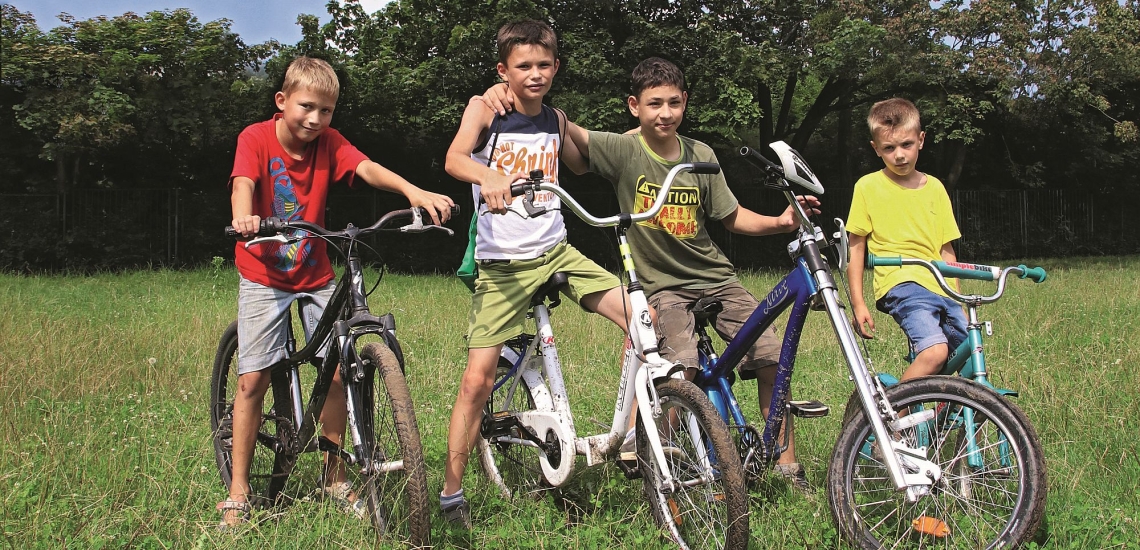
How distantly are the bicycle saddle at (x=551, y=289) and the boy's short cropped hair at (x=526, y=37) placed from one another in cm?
90

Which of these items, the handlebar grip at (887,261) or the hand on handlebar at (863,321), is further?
the hand on handlebar at (863,321)

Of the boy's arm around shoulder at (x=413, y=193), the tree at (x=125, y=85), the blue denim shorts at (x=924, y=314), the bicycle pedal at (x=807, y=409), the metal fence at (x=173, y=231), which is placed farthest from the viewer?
the metal fence at (x=173, y=231)

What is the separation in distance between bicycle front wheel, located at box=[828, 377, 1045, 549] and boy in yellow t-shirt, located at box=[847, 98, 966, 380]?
2.18 feet

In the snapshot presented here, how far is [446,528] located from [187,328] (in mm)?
5623

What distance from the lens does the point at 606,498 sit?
3.77m

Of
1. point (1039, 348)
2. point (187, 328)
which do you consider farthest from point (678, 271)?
point (187, 328)

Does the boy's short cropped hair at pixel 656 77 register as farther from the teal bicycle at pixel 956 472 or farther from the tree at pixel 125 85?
the tree at pixel 125 85

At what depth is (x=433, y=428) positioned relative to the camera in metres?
5.02

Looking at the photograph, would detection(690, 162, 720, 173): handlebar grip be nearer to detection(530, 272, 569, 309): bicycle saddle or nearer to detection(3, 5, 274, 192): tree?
detection(530, 272, 569, 309): bicycle saddle

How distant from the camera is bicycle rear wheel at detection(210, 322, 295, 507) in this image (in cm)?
380

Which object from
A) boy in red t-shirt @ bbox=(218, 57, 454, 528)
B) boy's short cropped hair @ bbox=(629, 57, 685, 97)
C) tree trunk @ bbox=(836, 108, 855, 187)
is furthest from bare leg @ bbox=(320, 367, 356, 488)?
tree trunk @ bbox=(836, 108, 855, 187)

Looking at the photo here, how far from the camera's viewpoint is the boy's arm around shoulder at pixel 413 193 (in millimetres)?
3227

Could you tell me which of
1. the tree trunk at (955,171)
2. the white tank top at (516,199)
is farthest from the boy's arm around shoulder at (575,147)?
the tree trunk at (955,171)

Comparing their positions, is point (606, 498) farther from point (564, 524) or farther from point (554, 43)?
point (554, 43)
